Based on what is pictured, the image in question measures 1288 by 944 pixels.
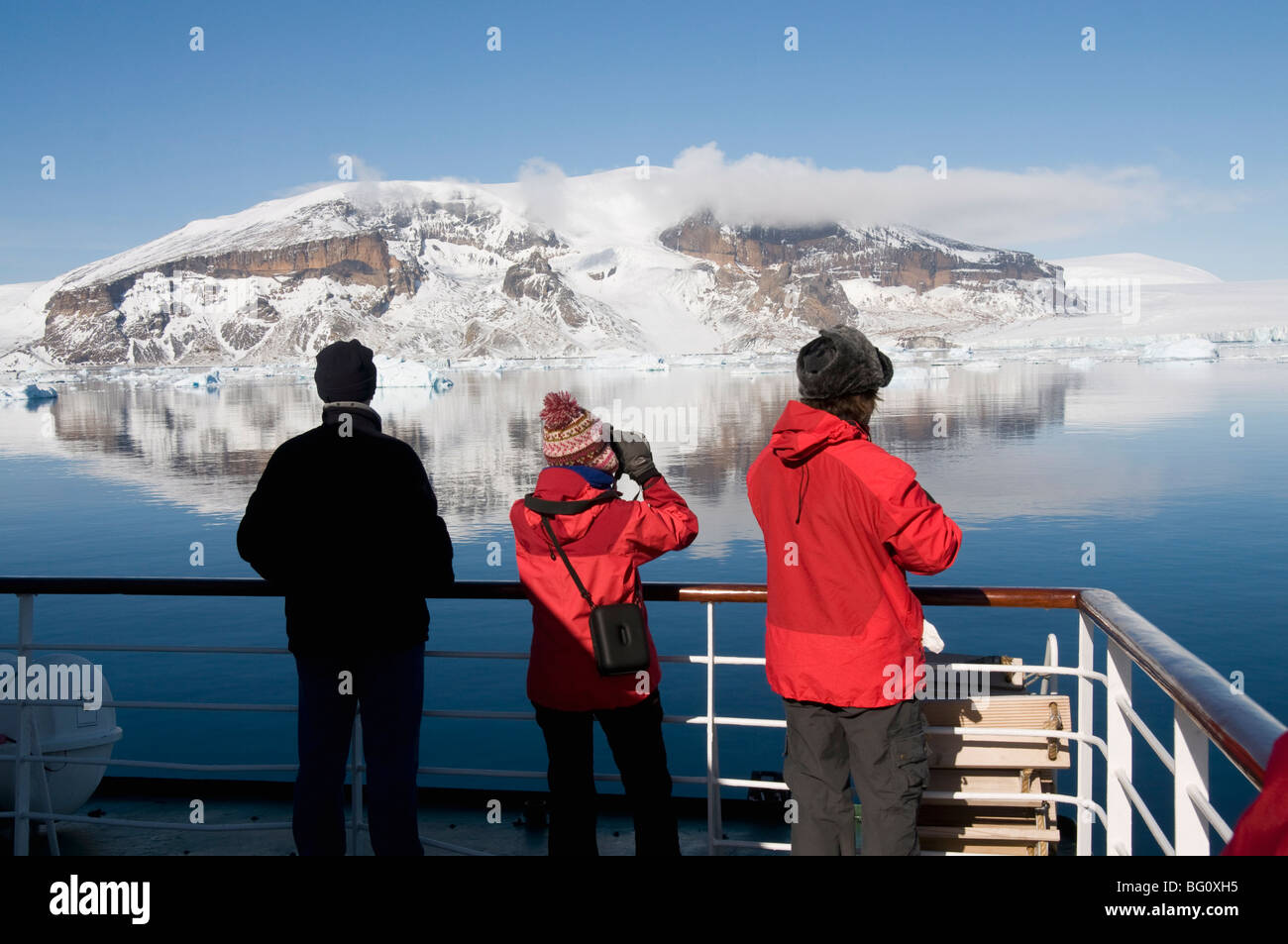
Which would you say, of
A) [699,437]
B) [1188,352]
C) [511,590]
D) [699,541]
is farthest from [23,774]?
[1188,352]

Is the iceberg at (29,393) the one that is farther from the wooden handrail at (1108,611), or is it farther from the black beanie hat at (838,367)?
the black beanie hat at (838,367)

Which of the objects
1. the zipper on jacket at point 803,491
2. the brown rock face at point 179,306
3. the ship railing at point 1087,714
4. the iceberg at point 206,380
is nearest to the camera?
the ship railing at point 1087,714

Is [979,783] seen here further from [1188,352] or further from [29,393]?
[1188,352]

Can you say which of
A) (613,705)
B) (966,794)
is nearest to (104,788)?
(613,705)

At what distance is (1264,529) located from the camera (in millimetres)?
14812

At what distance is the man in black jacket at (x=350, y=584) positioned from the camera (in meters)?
2.25

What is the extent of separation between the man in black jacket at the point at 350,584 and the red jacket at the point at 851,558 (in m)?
0.77

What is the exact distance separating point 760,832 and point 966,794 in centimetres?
123

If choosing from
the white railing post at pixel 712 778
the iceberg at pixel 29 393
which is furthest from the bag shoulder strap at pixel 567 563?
the iceberg at pixel 29 393

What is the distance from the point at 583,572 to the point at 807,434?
0.59 meters

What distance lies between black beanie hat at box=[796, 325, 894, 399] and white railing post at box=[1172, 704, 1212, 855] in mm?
857

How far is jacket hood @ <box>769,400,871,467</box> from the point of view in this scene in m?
2.04

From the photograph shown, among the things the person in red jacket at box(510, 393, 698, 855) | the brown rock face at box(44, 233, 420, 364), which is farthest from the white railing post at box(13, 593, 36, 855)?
the brown rock face at box(44, 233, 420, 364)
